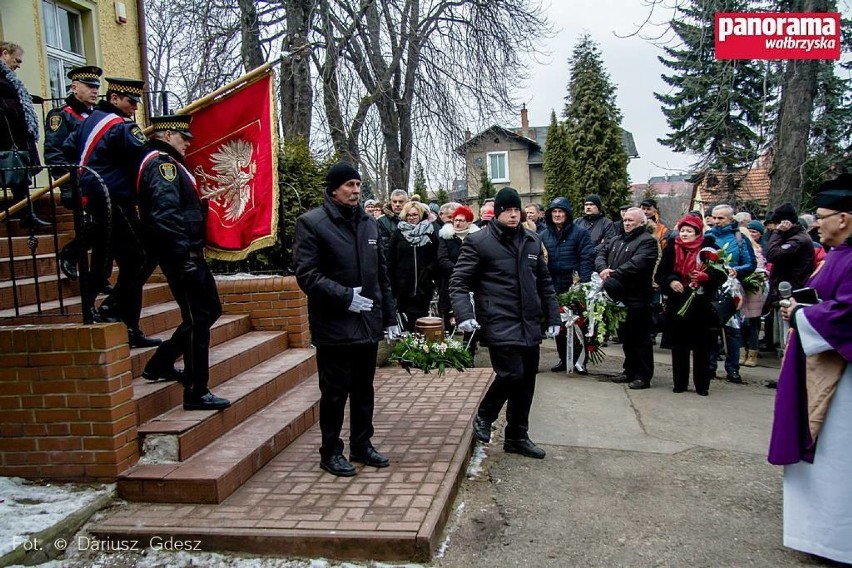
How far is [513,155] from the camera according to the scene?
4556 centimetres

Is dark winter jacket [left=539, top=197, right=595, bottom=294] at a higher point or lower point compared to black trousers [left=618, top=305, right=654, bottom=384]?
higher

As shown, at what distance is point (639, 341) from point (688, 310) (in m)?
0.67

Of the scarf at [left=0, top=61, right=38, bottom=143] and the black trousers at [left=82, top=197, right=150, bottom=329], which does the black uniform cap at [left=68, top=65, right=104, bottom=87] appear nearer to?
the scarf at [left=0, top=61, right=38, bottom=143]

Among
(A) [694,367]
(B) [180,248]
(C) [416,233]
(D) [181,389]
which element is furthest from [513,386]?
(C) [416,233]

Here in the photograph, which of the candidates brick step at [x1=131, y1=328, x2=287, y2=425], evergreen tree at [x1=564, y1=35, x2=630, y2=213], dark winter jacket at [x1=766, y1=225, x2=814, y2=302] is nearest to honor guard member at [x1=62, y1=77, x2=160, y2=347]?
brick step at [x1=131, y1=328, x2=287, y2=425]

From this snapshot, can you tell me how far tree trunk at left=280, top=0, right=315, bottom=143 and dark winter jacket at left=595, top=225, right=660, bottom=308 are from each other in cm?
685

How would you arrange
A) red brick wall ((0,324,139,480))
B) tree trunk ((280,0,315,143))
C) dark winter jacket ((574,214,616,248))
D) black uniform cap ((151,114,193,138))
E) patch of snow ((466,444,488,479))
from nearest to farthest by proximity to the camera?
red brick wall ((0,324,139,480))
black uniform cap ((151,114,193,138))
patch of snow ((466,444,488,479))
dark winter jacket ((574,214,616,248))
tree trunk ((280,0,315,143))

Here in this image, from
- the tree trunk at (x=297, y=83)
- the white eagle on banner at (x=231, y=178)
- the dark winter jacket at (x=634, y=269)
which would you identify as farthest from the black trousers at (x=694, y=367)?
the tree trunk at (x=297, y=83)

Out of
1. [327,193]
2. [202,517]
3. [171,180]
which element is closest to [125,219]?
[171,180]

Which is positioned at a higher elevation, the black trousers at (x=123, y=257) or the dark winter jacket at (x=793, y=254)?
the black trousers at (x=123, y=257)

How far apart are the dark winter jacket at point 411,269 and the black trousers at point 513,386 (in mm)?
2938

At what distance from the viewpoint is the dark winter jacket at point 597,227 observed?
29.4 ft

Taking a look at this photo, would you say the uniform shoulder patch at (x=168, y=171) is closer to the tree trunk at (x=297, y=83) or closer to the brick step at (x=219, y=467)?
the brick step at (x=219, y=467)

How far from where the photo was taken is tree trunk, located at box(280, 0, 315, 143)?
12.2m
